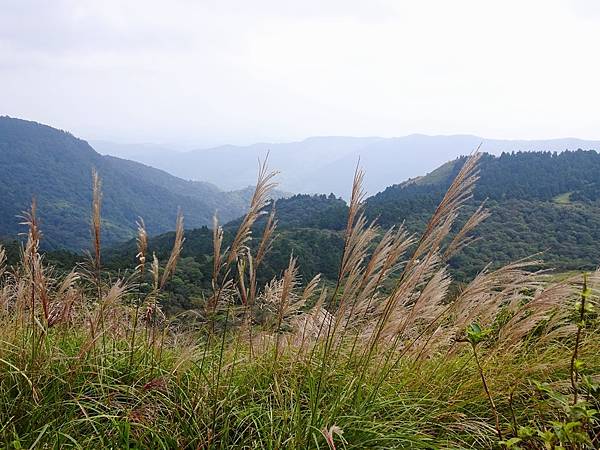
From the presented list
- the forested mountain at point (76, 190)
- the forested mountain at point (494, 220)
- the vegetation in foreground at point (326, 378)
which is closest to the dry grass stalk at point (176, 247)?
the vegetation in foreground at point (326, 378)

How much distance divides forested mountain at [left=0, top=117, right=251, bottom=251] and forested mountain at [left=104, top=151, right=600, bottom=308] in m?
50.4

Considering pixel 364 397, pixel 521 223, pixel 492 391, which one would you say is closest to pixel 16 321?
pixel 364 397

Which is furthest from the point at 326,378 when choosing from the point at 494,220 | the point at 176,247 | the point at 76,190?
the point at 76,190

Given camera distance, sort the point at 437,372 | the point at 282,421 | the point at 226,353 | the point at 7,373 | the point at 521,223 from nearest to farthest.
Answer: the point at 282,421 < the point at 7,373 < the point at 437,372 < the point at 226,353 < the point at 521,223

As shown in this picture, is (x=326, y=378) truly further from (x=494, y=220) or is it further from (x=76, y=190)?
(x=76, y=190)

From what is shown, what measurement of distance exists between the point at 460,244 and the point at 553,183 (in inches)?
3499

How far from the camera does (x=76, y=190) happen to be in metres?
139

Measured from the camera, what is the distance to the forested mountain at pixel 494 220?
137 ft

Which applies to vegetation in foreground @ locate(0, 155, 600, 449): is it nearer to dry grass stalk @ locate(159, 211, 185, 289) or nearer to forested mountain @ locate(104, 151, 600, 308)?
dry grass stalk @ locate(159, 211, 185, 289)

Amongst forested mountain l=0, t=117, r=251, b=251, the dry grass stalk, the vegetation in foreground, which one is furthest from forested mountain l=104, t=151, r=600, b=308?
forested mountain l=0, t=117, r=251, b=251

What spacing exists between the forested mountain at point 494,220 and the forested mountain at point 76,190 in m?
50.4

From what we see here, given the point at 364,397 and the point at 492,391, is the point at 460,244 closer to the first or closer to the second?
the point at 492,391

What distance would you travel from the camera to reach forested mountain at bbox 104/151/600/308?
41.9 metres

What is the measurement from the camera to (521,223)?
61625 mm
